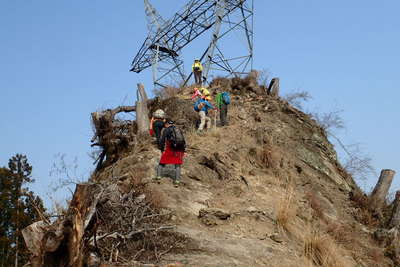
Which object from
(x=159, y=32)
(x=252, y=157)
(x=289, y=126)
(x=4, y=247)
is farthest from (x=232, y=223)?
(x=4, y=247)

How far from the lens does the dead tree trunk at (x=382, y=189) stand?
12812 millimetres

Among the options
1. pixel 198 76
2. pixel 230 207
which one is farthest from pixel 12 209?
pixel 230 207

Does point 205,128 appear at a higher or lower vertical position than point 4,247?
higher

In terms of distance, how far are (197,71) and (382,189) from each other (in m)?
7.42

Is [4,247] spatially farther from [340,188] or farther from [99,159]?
[340,188]

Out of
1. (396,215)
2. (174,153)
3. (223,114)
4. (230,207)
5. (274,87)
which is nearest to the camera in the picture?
(230,207)

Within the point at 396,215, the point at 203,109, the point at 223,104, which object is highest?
the point at 223,104

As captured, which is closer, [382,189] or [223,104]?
[382,189]

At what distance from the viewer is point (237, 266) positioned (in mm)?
7145

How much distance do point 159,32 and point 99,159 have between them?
7.09 meters

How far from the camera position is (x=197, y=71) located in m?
17.3

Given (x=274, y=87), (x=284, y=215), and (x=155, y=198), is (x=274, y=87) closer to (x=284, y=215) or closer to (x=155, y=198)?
(x=284, y=215)

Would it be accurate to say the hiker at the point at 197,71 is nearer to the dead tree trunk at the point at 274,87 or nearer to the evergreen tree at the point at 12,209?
the dead tree trunk at the point at 274,87

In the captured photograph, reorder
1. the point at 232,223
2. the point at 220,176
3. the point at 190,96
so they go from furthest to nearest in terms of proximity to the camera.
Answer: the point at 190,96 < the point at 220,176 < the point at 232,223
